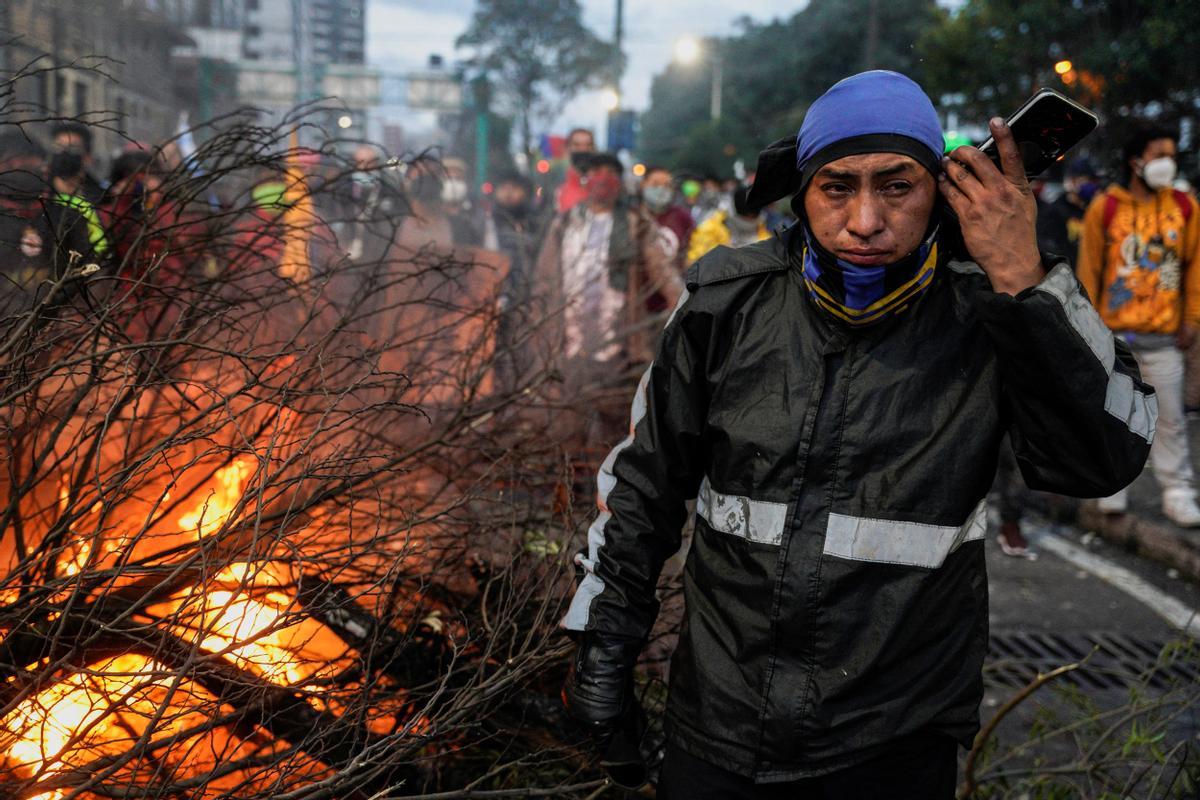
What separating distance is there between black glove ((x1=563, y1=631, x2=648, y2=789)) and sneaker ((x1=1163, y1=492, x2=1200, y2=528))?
4.56m

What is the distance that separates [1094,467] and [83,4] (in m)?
9.72

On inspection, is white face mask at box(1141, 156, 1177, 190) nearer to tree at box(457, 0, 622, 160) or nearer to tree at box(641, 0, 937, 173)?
tree at box(641, 0, 937, 173)

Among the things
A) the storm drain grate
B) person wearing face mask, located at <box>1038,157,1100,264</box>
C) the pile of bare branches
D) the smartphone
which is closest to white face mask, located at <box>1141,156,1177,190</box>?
person wearing face mask, located at <box>1038,157,1100,264</box>

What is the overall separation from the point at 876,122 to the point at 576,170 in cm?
578

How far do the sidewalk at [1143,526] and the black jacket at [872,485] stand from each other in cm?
395

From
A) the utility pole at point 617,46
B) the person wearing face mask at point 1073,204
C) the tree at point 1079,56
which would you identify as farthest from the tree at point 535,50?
the person wearing face mask at point 1073,204

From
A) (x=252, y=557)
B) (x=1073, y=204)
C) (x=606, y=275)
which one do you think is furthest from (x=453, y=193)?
(x=252, y=557)

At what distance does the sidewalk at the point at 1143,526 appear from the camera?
513 cm

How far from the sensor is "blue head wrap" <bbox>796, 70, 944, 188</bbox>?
1.77 m

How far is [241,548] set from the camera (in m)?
2.03

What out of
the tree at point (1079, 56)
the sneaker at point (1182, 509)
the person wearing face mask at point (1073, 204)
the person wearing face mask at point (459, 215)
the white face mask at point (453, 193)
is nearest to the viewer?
the sneaker at point (1182, 509)

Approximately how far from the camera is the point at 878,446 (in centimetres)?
177

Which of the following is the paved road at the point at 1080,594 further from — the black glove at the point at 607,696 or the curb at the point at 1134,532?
the black glove at the point at 607,696

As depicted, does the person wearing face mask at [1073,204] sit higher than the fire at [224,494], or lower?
higher
